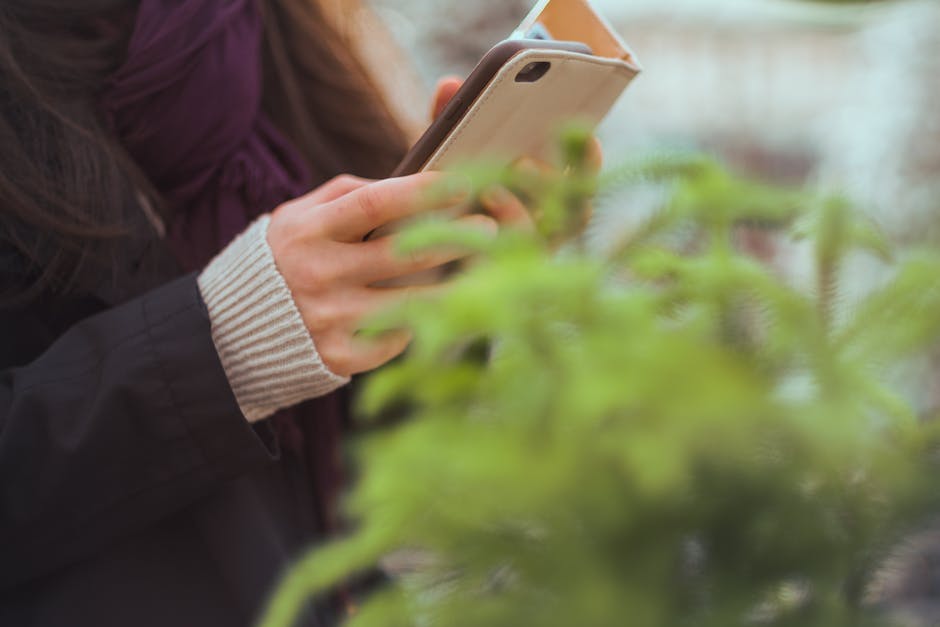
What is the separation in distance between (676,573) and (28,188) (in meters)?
0.72

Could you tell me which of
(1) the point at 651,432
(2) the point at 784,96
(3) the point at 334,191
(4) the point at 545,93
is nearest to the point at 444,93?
(4) the point at 545,93

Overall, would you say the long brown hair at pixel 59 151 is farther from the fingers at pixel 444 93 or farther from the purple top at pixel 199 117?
the fingers at pixel 444 93

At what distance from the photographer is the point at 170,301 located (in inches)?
32.4

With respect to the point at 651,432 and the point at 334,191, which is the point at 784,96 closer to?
the point at 334,191

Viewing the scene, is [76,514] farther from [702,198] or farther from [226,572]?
[702,198]

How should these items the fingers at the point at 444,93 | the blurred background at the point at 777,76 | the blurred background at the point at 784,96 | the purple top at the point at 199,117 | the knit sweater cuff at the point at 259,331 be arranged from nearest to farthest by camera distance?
1. the blurred background at the point at 784,96
2. the knit sweater cuff at the point at 259,331
3. the purple top at the point at 199,117
4. the fingers at the point at 444,93
5. the blurred background at the point at 777,76

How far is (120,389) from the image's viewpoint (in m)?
0.80

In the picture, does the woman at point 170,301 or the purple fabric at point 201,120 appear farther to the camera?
the purple fabric at point 201,120

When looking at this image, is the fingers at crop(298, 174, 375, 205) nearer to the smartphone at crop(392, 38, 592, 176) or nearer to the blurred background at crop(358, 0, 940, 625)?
the smartphone at crop(392, 38, 592, 176)

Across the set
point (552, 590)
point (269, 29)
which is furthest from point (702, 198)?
point (269, 29)

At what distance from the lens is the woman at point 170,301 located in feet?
2.61

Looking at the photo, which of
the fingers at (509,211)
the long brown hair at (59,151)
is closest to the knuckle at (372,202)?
the fingers at (509,211)

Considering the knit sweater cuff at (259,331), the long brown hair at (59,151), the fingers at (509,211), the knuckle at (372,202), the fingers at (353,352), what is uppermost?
the long brown hair at (59,151)

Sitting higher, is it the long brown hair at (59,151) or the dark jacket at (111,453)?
the long brown hair at (59,151)
